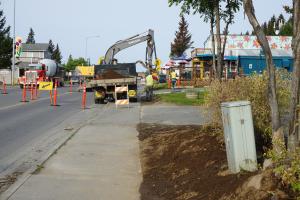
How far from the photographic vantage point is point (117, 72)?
30500mm

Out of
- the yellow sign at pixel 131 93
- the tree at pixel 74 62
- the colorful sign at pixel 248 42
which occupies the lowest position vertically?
the yellow sign at pixel 131 93

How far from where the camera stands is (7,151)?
1203 cm

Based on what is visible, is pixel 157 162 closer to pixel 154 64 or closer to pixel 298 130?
pixel 298 130

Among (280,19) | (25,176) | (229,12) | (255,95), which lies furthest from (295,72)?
(280,19)

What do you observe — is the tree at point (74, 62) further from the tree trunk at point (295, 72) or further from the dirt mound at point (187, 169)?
the tree trunk at point (295, 72)

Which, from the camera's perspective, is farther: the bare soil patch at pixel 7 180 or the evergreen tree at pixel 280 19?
the evergreen tree at pixel 280 19

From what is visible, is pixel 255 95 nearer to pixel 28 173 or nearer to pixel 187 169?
pixel 187 169

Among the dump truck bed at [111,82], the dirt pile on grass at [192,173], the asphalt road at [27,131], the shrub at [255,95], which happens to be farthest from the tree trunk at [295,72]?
the dump truck bed at [111,82]

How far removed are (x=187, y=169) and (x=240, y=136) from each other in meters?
1.52

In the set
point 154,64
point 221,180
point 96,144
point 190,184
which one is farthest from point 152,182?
point 154,64

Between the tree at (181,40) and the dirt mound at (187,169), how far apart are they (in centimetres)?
10392

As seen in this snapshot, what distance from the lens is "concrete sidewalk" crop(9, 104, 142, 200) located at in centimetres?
782

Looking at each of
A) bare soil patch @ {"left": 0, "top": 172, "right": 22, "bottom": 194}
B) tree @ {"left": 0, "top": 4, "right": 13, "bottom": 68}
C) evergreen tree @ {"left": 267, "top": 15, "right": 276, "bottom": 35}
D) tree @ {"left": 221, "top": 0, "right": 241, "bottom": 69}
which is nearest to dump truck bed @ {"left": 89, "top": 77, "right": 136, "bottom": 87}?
tree @ {"left": 221, "top": 0, "right": 241, "bottom": 69}

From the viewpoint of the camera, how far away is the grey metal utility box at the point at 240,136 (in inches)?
297
